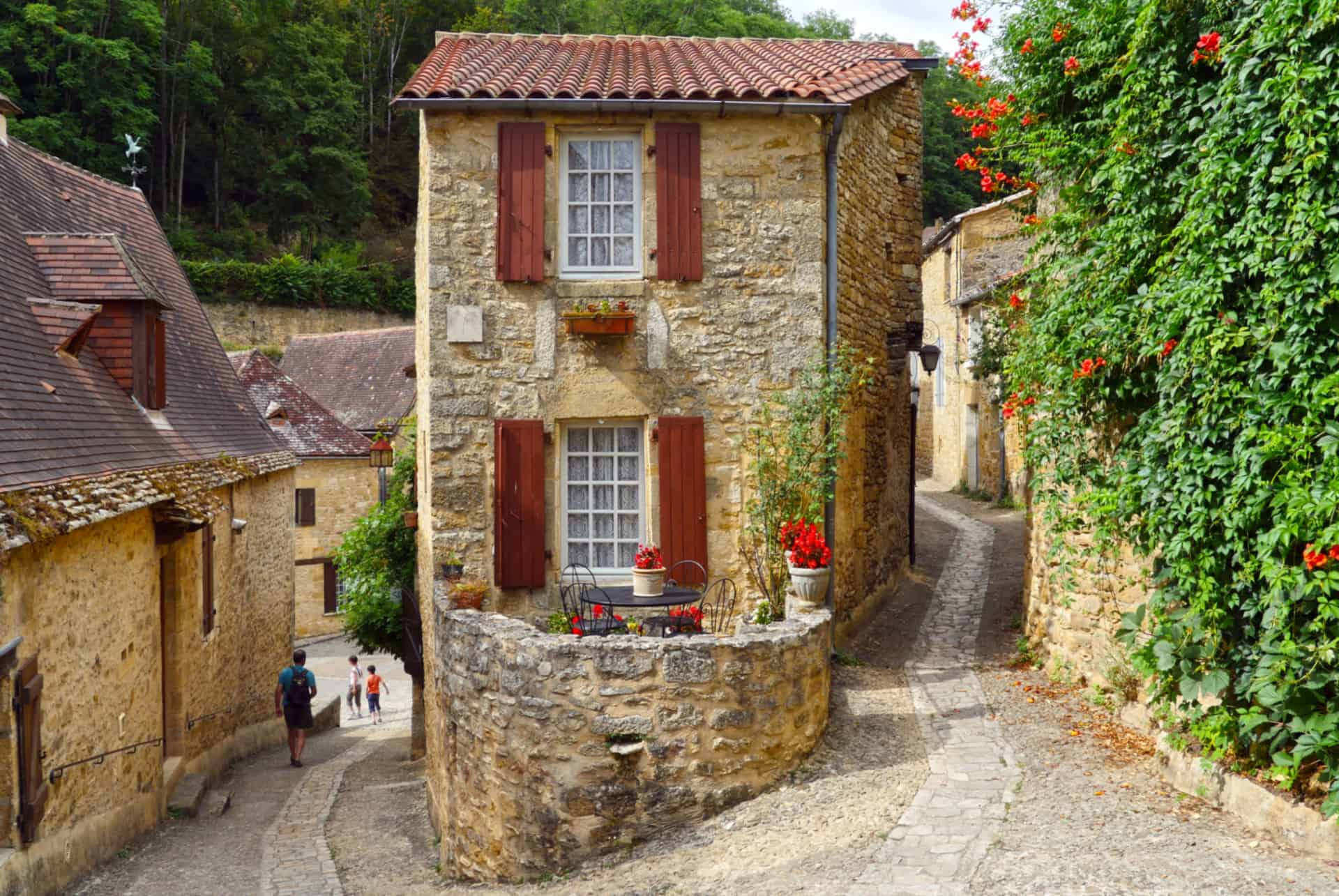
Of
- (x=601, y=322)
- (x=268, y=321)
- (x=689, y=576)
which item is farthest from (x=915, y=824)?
(x=268, y=321)

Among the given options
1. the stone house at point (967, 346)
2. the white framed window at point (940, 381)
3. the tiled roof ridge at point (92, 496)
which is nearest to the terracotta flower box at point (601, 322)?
the tiled roof ridge at point (92, 496)

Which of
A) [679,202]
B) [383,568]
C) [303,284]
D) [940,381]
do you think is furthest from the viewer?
[303,284]

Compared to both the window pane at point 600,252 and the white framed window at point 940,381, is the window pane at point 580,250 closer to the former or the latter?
the window pane at point 600,252

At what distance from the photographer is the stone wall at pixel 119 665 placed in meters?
7.70

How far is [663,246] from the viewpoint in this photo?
30.1 feet

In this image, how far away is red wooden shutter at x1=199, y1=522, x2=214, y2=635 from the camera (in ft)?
41.4

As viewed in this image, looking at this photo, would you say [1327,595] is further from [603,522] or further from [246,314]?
[246,314]

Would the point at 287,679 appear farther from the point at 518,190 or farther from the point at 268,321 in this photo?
the point at 268,321

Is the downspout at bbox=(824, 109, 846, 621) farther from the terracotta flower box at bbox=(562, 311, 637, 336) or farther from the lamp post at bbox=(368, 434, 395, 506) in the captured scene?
the lamp post at bbox=(368, 434, 395, 506)

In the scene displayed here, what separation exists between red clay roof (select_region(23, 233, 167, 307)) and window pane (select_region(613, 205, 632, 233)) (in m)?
5.62

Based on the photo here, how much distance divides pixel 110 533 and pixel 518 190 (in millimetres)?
4820

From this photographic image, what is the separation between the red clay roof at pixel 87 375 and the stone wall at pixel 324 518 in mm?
Result: 8448

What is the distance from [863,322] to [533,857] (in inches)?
249

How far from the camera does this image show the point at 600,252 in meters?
9.38
